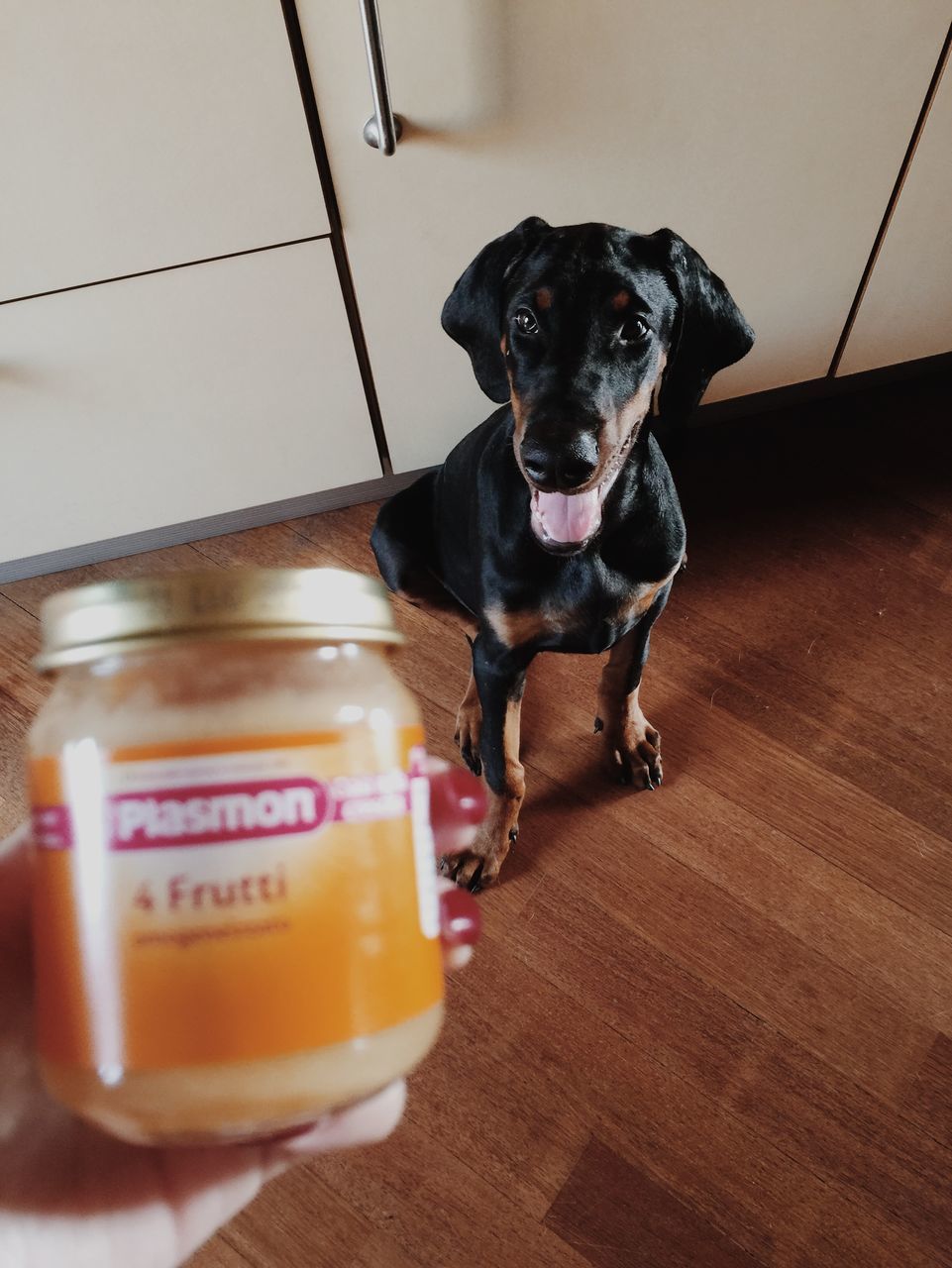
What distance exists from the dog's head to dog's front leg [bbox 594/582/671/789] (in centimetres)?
39

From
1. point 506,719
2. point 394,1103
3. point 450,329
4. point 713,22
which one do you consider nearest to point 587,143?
point 713,22

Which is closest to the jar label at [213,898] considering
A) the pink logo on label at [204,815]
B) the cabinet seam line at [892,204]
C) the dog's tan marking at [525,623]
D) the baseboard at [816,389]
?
the pink logo on label at [204,815]

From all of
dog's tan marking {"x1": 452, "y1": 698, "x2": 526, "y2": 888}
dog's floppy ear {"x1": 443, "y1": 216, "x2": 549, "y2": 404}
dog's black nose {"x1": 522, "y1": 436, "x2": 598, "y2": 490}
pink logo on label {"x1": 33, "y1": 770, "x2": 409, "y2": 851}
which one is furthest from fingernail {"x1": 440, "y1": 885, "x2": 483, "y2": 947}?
dog's floppy ear {"x1": 443, "y1": 216, "x2": 549, "y2": 404}

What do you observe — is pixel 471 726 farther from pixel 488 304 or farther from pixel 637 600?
pixel 488 304

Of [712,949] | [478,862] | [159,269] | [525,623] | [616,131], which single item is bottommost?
[712,949]

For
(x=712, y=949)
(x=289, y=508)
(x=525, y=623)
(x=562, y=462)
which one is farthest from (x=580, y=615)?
(x=289, y=508)

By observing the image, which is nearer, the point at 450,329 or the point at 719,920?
the point at 450,329

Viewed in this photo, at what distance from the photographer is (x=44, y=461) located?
178 cm

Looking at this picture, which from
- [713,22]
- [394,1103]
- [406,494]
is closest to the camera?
[394,1103]

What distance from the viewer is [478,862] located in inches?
63.9

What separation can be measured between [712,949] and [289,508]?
54.0 inches

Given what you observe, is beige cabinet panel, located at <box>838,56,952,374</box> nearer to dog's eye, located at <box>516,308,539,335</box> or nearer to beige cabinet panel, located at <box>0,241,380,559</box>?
dog's eye, located at <box>516,308,539,335</box>

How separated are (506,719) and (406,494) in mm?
540

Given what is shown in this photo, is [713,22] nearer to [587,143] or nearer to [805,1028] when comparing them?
[587,143]
